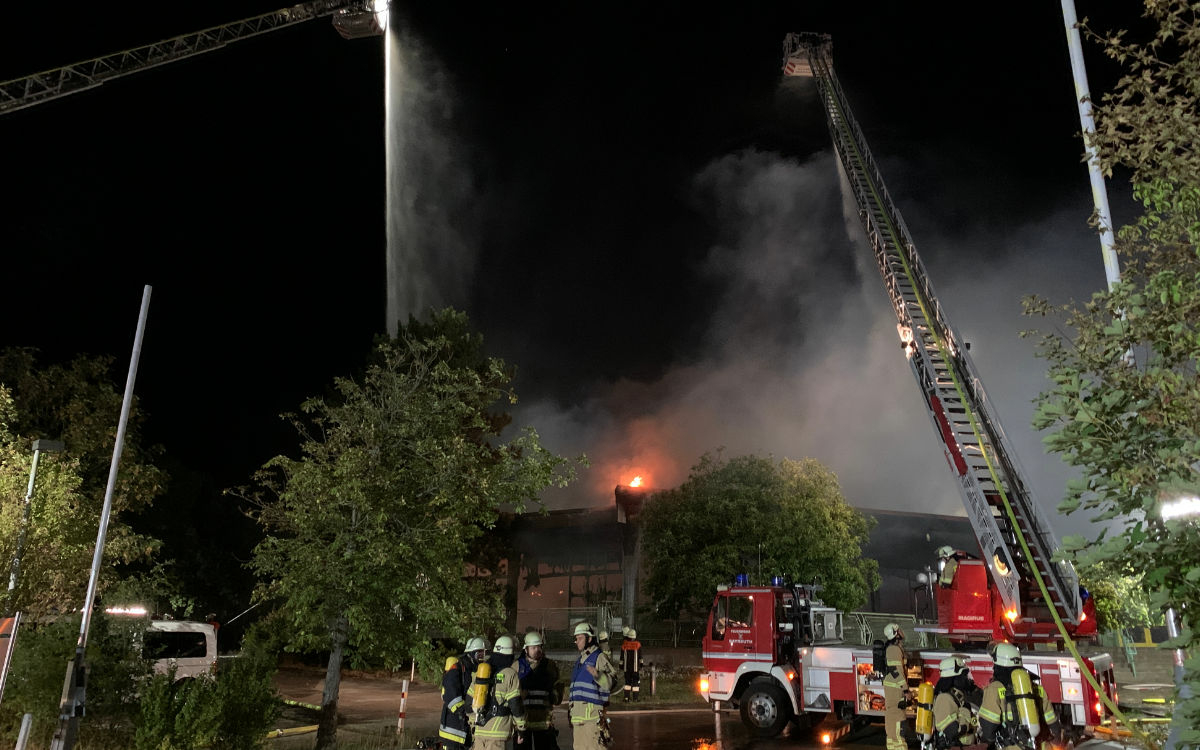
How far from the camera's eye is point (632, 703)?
63.9 feet

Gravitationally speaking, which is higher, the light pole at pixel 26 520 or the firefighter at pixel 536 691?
the light pole at pixel 26 520

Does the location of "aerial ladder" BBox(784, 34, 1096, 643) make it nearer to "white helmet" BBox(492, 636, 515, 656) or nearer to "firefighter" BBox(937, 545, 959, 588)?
"firefighter" BBox(937, 545, 959, 588)

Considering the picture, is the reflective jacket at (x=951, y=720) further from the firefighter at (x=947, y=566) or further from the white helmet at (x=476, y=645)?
the white helmet at (x=476, y=645)

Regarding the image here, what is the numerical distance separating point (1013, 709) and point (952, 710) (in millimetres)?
1103

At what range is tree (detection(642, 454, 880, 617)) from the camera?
83.3 feet

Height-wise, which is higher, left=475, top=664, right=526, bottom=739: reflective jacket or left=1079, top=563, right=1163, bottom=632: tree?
left=1079, top=563, right=1163, bottom=632: tree

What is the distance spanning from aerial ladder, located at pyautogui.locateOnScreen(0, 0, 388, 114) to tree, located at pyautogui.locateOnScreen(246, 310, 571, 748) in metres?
21.1

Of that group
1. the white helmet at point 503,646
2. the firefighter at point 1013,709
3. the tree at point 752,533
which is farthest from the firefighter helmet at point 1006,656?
the tree at point 752,533

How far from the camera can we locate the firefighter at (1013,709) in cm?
745

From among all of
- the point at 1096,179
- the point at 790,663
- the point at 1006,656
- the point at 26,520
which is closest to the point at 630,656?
the point at 790,663

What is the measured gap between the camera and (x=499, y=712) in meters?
8.02

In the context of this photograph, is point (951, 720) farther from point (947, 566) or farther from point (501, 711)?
point (947, 566)

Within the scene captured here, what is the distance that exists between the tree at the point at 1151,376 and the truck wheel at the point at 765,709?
10.1 m

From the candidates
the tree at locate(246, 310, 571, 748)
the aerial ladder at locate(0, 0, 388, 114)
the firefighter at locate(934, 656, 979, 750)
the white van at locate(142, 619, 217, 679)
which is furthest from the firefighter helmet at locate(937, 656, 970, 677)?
the aerial ladder at locate(0, 0, 388, 114)
